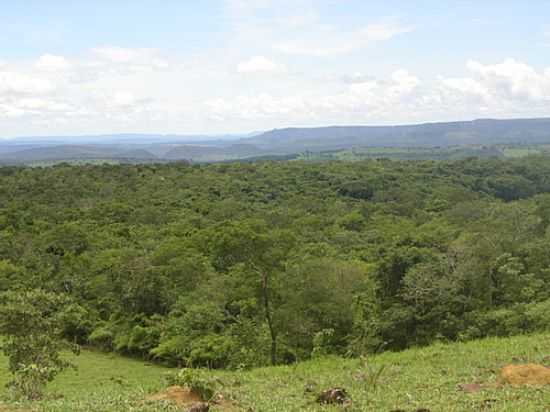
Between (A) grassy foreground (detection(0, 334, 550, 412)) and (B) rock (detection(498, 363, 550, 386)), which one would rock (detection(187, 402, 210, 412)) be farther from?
(B) rock (detection(498, 363, 550, 386))

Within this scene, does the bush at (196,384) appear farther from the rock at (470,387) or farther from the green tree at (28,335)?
the green tree at (28,335)

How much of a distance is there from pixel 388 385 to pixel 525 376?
2.33 meters

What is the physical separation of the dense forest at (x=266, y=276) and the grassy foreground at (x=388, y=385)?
253 centimetres

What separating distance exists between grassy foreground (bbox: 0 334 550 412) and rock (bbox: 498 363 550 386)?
0.27m

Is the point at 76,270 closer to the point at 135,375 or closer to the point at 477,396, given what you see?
the point at 135,375

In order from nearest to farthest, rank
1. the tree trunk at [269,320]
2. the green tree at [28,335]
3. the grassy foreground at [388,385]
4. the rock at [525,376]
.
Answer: the grassy foreground at [388,385] → the rock at [525,376] → the green tree at [28,335] → the tree trunk at [269,320]

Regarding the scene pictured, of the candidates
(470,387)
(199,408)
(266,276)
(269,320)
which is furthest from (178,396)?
(266,276)

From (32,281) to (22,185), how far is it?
3894 cm

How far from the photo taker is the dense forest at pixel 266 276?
65.2ft

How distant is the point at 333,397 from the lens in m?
9.16

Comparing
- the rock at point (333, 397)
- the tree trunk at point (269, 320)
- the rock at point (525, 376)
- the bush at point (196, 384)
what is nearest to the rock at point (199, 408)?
the bush at point (196, 384)

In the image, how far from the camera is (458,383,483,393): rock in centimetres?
981

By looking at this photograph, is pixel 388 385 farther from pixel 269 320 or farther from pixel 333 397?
pixel 269 320

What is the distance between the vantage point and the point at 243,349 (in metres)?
20.8
